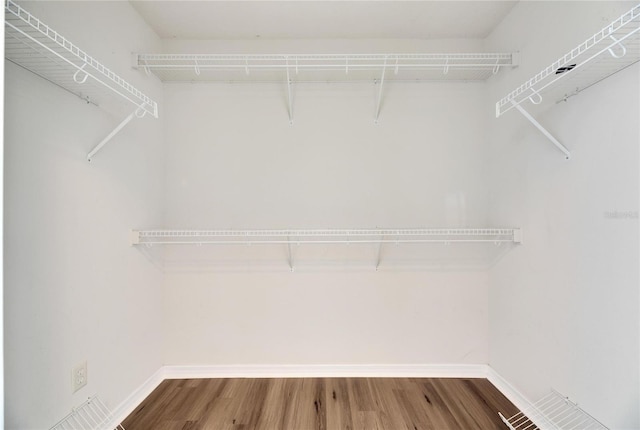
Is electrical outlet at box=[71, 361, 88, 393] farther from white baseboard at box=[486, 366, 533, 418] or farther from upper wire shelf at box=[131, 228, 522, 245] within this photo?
white baseboard at box=[486, 366, 533, 418]

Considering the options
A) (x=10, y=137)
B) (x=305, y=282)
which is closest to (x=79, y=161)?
(x=10, y=137)

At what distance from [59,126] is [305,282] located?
157 cm

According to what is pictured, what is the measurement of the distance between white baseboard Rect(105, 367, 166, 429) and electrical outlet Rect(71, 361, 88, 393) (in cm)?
33

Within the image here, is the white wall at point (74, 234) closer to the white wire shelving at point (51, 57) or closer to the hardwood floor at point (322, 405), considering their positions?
the white wire shelving at point (51, 57)

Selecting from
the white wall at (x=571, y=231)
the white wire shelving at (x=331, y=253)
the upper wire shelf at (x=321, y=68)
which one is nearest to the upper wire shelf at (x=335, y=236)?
the white wire shelving at (x=331, y=253)

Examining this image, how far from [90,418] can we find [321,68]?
7.55 feet

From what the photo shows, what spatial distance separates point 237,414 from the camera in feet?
5.51

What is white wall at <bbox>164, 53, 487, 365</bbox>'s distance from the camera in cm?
208

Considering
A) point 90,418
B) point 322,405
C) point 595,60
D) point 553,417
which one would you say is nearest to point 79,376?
point 90,418

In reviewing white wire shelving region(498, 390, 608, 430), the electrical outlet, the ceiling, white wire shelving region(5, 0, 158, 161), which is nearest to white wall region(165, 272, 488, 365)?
white wire shelving region(498, 390, 608, 430)

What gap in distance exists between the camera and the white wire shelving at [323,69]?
1.85 m

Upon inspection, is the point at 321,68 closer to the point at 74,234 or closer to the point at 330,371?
the point at 74,234

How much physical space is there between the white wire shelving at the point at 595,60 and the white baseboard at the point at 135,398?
264 centimetres

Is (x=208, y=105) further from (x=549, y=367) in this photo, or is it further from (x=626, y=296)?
(x=549, y=367)
